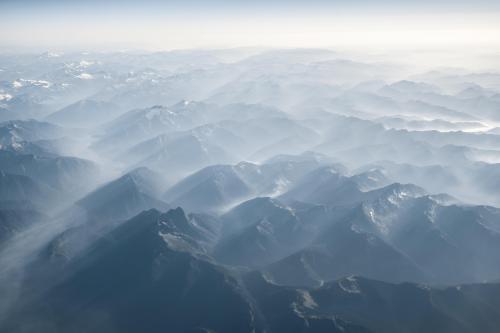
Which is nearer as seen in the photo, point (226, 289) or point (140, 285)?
point (226, 289)

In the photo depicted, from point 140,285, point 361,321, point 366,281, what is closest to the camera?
point 361,321

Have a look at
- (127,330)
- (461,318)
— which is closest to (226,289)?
(127,330)

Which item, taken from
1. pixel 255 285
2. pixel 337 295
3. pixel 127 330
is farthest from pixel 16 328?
pixel 337 295

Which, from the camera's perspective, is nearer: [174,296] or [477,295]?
[477,295]

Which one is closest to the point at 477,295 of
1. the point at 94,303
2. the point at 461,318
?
the point at 461,318

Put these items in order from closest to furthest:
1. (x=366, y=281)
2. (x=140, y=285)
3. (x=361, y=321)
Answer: (x=361, y=321) < (x=366, y=281) < (x=140, y=285)

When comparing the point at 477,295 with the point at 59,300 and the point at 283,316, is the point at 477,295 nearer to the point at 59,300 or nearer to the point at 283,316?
the point at 283,316

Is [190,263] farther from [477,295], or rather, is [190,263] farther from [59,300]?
[477,295]
